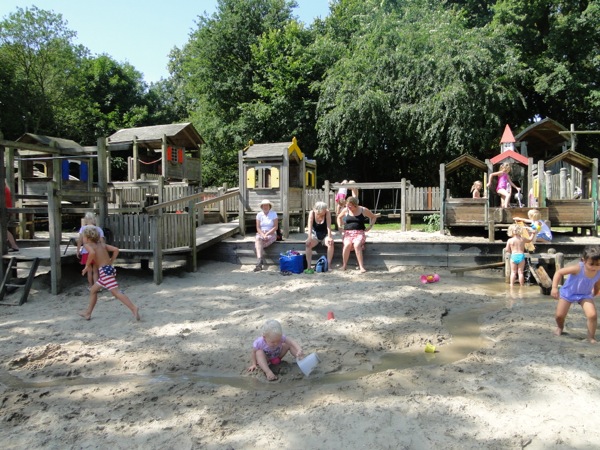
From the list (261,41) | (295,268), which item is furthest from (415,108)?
(295,268)

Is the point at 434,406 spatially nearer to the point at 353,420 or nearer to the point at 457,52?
the point at 353,420

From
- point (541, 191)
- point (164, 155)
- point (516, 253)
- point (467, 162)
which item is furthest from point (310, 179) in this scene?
point (516, 253)

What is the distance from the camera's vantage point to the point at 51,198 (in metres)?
8.64

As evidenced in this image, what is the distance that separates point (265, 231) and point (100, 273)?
4898mm

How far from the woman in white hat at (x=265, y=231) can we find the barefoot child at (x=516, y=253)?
A: 5133mm

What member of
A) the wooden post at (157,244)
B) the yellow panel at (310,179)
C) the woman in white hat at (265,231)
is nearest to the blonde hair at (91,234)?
the wooden post at (157,244)

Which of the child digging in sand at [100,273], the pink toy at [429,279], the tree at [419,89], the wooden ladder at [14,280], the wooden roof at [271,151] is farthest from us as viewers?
the tree at [419,89]

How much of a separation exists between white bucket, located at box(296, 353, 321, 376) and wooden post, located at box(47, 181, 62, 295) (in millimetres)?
5724

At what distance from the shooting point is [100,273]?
6.84m

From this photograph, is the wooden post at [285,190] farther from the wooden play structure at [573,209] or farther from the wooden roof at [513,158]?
the wooden play structure at [573,209]

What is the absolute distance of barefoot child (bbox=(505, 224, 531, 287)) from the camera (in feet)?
30.7

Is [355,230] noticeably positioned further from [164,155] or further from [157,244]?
[164,155]

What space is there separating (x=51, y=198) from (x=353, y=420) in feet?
23.4

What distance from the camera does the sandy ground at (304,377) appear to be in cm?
371
